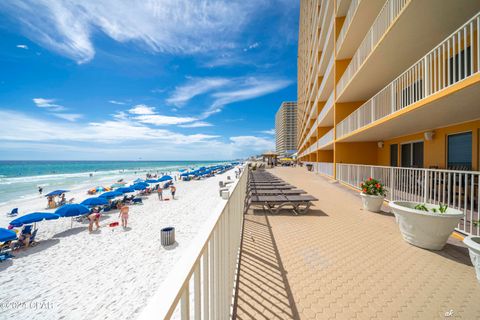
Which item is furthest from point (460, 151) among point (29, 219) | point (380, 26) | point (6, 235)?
point (29, 219)

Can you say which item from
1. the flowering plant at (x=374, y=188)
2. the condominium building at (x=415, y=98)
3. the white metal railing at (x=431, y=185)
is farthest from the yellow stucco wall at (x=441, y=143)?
the flowering plant at (x=374, y=188)

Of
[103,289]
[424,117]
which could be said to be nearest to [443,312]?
[424,117]

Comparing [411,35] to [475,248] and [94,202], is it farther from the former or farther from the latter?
[94,202]

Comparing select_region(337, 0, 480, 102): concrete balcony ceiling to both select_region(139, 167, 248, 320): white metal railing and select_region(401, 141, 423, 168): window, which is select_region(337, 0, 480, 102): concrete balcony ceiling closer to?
select_region(401, 141, 423, 168): window

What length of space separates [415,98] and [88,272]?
12.5 m

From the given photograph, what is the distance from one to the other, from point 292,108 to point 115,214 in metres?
100

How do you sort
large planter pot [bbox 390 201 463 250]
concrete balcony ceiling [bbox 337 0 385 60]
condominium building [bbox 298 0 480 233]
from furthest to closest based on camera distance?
concrete balcony ceiling [bbox 337 0 385 60], condominium building [bbox 298 0 480 233], large planter pot [bbox 390 201 463 250]

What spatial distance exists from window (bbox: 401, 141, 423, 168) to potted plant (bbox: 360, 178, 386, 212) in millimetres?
5339

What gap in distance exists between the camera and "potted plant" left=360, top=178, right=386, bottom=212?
6.30 meters

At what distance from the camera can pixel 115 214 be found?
13688 mm

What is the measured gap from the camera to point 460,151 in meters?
7.45

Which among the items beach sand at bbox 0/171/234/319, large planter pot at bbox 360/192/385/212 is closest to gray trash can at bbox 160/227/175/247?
beach sand at bbox 0/171/234/319

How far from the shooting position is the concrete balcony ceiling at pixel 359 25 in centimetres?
916

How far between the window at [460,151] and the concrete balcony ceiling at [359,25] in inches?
269
